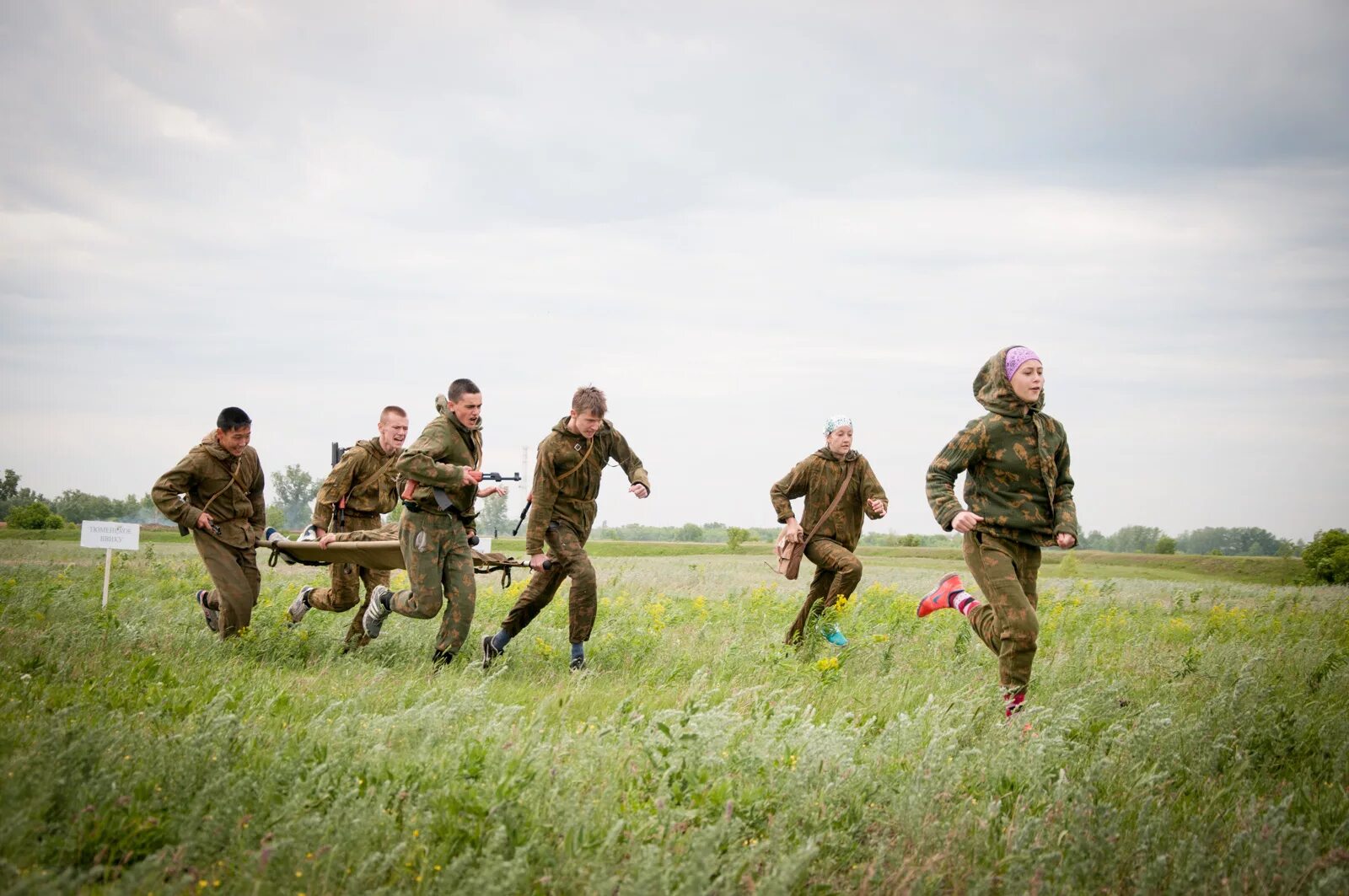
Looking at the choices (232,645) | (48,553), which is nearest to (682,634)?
(232,645)

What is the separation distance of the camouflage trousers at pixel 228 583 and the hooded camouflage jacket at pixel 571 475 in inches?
110

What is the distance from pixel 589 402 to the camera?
8.55 metres

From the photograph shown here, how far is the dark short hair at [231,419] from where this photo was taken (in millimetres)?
9008

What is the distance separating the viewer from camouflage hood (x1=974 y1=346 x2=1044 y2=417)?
6793 mm

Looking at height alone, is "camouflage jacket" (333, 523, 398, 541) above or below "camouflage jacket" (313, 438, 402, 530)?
below

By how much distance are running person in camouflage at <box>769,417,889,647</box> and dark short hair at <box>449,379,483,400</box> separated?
141 inches

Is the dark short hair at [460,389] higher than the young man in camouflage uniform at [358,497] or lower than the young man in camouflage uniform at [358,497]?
higher

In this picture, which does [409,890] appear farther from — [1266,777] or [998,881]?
[1266,777]

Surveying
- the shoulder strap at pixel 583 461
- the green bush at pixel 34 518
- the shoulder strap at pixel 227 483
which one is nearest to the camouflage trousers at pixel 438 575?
the shoulder strap at pixel 583 461

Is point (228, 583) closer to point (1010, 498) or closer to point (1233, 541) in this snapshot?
point (1010, 498)

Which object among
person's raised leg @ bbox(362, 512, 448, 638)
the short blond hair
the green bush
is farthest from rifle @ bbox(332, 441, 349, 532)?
the green bush

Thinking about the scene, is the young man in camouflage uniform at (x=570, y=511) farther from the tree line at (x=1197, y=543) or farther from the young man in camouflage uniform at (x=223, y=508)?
the tree line at (x=1197, y=543)

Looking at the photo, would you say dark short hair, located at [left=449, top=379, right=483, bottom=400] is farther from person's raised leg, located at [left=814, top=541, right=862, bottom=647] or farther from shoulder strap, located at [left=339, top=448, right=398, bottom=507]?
person's raised leg, located at [left=814, top=541, right=862, bottom=647]

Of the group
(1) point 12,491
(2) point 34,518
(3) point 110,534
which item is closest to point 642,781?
(3) point 110,534
